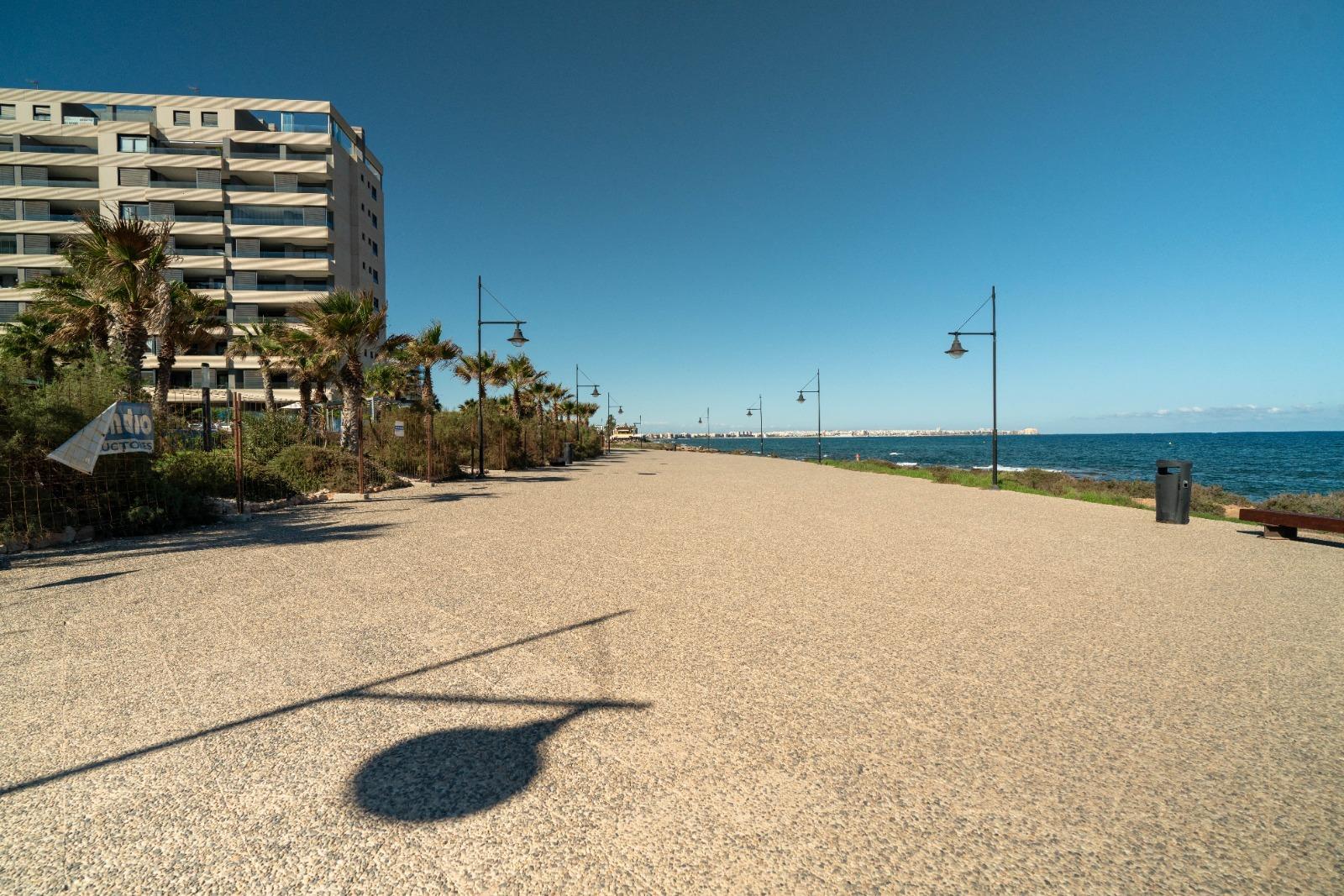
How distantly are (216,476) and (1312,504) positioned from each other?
28230mm

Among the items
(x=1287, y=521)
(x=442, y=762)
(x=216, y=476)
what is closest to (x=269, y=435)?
(x=216, y=476)

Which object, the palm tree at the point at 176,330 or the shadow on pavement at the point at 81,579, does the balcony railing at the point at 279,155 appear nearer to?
the palm tree at the point at 176,330

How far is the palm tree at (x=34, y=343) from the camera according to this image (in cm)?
1683

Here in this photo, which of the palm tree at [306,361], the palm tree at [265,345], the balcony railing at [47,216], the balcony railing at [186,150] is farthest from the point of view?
the balcony railing at [186,150]

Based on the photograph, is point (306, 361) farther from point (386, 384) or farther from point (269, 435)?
point (386, 384)

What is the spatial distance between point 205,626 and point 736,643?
4367 millimetres

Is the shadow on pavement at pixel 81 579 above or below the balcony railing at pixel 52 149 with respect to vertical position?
below

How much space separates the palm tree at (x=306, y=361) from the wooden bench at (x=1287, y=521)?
2060 cm

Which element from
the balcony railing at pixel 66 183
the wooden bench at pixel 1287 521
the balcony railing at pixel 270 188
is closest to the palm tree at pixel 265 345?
the balcony railing at pixel 270 188

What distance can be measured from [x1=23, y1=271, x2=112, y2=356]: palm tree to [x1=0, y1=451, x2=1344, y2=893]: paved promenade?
10.8m

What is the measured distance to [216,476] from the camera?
1238 centimetres

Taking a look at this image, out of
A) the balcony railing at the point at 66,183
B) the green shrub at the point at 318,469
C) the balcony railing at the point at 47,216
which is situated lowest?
the green shrub at the point at 318,469

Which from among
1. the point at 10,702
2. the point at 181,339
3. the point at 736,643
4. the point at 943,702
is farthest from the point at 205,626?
the point at 181,339

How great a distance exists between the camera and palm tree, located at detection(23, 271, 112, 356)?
14.2 metres
